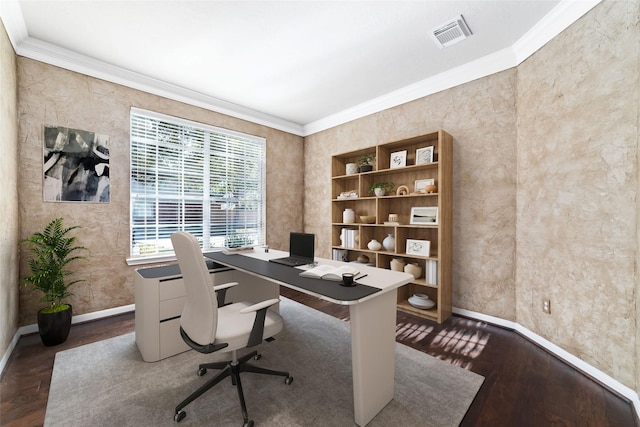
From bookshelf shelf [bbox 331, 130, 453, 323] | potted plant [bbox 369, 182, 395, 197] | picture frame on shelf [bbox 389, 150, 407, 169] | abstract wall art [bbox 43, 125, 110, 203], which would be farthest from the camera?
potted plant [bbox 369, 182, 395, 197]

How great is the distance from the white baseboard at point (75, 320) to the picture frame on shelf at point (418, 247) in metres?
3.62

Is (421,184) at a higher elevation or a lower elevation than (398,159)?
lower

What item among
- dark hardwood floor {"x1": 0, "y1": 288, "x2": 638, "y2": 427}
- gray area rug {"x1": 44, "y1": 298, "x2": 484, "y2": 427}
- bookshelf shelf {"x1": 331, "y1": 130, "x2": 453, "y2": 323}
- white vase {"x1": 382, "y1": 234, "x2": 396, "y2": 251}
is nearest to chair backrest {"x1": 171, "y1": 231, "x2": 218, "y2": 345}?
gray area rug {"x1": 44, "y1": 298, "x2": 484, "y2": 427}

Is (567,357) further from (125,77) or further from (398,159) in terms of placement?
(125,77)

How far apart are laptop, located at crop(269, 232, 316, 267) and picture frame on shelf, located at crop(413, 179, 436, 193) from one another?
179 centimetres

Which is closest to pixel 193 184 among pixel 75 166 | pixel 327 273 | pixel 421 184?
pixel 75 166

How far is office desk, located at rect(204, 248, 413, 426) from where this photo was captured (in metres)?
1.44

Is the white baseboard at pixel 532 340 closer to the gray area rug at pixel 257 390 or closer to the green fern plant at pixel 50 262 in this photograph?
the green fern plant at pixel 50 262

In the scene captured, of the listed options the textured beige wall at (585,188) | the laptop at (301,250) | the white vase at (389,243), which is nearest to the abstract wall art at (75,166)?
the laptop at (301,250)

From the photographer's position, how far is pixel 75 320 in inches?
111

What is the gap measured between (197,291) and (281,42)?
2480mm

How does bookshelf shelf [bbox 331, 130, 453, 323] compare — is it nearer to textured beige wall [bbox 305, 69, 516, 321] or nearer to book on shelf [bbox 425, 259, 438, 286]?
book on shelf [bbox 425, 259, 438, 286]

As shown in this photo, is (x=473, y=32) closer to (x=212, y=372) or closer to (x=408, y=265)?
(x=408, y=265)

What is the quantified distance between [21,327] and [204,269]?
108 inches
